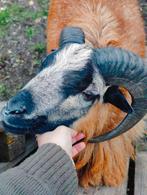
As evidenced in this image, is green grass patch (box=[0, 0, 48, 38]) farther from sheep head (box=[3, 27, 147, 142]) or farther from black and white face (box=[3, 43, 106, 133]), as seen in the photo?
black and white face (box=[3, 43, 106, 133])

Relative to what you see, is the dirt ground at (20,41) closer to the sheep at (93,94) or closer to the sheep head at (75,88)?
the sheep at (93,94)

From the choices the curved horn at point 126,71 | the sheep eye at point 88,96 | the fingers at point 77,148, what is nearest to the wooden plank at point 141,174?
the curved horn at point 126,71

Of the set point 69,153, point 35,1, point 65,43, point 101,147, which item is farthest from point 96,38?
point 35,1

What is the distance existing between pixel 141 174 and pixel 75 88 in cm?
128

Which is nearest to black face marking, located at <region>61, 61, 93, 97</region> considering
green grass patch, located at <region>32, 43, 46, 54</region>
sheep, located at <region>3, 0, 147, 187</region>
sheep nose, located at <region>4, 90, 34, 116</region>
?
sheep, located at <region>3, 0, 147, 187</region>

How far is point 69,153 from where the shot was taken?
3.55 metres

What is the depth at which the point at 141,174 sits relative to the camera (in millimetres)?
4918

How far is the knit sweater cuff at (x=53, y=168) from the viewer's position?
3252 mm

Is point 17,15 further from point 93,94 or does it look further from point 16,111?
point 16,111

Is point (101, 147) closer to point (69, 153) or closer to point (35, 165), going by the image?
point (69, 153)

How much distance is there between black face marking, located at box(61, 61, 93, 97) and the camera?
160 inches

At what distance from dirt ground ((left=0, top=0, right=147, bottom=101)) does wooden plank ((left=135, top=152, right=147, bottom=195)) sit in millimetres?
1827

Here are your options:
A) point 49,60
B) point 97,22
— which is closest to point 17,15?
point 97,22

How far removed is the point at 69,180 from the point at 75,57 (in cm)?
119
